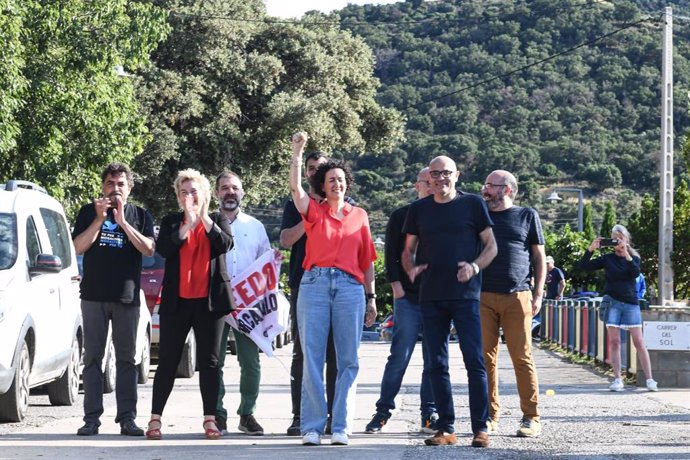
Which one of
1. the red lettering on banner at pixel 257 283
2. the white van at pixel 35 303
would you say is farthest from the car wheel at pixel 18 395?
the red lettering on banner at pixel 257 283

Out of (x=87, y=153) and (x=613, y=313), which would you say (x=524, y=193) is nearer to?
(x=87, y=153)

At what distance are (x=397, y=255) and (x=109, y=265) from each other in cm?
207

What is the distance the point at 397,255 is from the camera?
1054 centimetres

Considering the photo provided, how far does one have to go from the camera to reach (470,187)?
76438 millimetres

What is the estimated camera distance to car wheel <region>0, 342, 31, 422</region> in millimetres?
11297

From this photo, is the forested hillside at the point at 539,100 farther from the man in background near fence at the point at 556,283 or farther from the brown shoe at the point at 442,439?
the brown shoe at the point at 442,439

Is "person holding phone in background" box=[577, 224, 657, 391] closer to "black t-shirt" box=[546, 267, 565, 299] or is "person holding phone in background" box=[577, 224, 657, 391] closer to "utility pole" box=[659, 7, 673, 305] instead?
"utility pole" box=[659, 7, 673, 305]

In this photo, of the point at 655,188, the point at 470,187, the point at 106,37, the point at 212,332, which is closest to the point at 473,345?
the point at 212,332

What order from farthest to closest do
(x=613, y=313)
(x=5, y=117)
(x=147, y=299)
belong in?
(x=5, y=117), (x=147, y=299), (x=613, y=313)

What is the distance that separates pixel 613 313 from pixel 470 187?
60.2 meters

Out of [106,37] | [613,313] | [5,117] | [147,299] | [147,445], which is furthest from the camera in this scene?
[106,37]

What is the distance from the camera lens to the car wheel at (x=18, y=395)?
37.1 ft

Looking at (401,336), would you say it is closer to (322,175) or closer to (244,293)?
(244,293)

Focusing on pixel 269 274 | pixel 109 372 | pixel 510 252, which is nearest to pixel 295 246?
pixel 269 274
